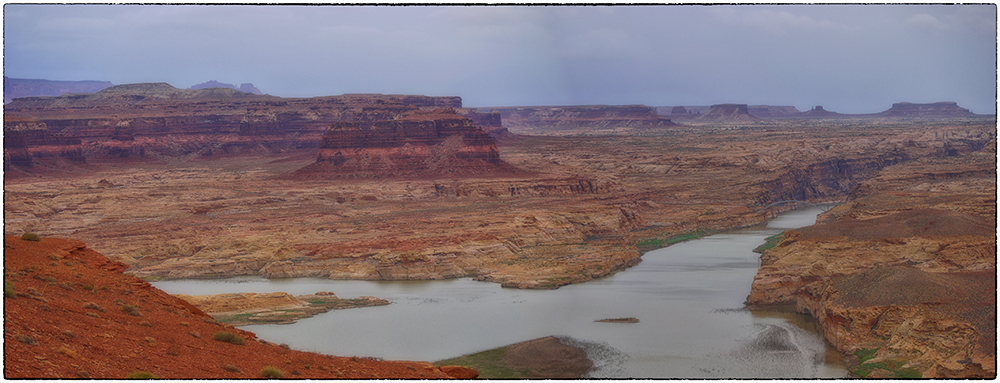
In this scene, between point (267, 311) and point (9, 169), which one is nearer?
point (267, 311)

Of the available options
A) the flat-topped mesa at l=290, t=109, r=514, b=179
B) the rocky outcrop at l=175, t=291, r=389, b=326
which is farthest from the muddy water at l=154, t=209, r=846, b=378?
the flat-topped mesa at l=290, t=109, r=514, b=179

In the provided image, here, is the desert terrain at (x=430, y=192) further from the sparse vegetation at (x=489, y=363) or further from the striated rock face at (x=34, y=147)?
the sparse vegetation at (x=489, y=363)

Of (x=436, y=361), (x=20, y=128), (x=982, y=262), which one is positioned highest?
(x=20, y=128)

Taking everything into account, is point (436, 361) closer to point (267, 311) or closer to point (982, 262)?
point (267, 311)

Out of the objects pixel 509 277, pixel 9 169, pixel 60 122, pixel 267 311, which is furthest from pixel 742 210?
pixel 60 122

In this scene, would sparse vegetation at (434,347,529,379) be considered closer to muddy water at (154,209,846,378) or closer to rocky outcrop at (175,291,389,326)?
muddy water at (154,209,846,378)
